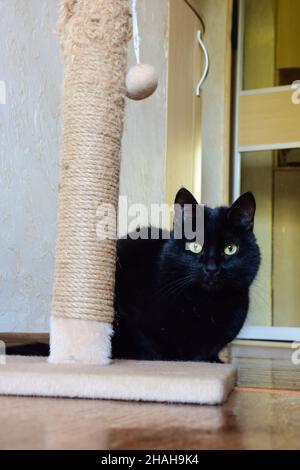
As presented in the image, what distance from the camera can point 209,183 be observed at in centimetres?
309

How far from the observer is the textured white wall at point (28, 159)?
56.8 inches

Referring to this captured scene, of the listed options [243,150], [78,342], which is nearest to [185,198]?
[78,342]

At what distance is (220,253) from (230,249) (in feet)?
0.08

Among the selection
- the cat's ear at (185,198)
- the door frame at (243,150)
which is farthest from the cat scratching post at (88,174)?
the door frame at (243,150)

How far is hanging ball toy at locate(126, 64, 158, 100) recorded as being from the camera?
103 centimetres

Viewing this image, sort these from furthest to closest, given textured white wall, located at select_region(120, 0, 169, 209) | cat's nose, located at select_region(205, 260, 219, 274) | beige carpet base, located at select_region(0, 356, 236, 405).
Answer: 1. textured white wall, located at select_region(120, 0, 169, 209)
2. cat's nose, located at select_region(205, 260, 219, 274)
3. beige carpet base, located at select_region(0, 356, 236, 405)

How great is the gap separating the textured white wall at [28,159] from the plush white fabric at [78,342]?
49 centimetres

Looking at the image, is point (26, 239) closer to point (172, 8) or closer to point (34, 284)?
point (34, 284)
